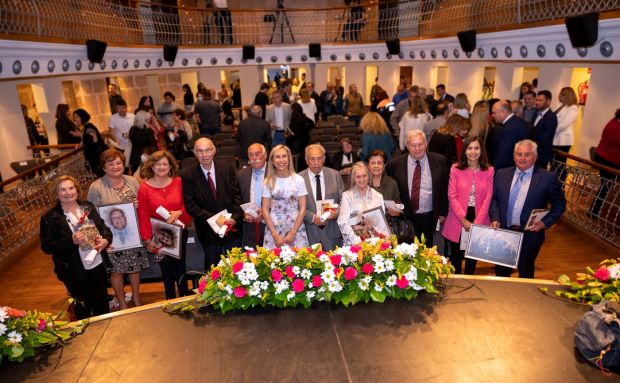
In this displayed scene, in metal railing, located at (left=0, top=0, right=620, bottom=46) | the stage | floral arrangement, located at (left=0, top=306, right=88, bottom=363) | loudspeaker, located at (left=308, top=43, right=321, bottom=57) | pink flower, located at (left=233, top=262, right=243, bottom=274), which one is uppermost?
metal railing, located at (left=0, top=0, right=620, bottom=46)

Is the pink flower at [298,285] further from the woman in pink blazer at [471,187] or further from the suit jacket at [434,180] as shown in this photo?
the woman in pink blazer at [471,187]

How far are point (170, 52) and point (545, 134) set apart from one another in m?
9.18

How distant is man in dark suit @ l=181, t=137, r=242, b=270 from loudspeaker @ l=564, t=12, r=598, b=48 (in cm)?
480

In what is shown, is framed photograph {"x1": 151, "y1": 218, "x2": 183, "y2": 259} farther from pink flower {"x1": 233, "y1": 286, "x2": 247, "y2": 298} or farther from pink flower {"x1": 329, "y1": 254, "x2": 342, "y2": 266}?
pink flower {"x1": 329, "y1": 254, "x2": 342, "y2": 266}

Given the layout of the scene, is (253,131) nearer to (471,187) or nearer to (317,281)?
(471,187)

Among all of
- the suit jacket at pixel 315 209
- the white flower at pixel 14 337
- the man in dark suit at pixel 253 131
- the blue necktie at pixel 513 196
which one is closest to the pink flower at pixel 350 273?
the suit jacket at pixel 315 209

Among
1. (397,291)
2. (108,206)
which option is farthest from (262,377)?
(108,206)

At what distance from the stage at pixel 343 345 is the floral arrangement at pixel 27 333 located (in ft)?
0.22

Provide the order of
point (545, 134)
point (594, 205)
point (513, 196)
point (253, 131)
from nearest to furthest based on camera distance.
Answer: point (513, 196) → point (594, 205) → point (545, 134) → point (253, 131)

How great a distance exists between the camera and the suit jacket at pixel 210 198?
4.16 meters

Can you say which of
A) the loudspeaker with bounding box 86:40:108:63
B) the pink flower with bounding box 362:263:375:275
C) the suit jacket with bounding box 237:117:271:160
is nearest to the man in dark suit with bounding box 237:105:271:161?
the suit jacket with bounding box 237:117:271:160

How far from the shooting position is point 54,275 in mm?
5543

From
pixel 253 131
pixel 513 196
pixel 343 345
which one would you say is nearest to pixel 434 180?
pixel 513 196

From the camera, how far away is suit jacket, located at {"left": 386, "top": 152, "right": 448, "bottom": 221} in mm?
4305
